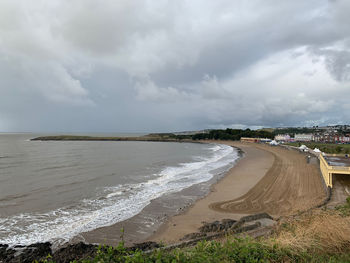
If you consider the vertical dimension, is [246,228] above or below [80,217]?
above

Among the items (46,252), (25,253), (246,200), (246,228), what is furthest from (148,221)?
(246,200)

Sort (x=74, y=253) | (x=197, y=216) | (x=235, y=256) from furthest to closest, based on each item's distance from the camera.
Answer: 1. (x=197, y=216)
2. (x=74, y=253)
3. (x=235, y=256)

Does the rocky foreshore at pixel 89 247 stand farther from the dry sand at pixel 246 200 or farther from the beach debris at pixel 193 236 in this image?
the dry sand at pixel 246 200

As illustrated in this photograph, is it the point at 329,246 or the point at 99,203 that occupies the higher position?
the point at 329,246

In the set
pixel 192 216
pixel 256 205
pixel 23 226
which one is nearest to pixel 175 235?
pixel 192 216

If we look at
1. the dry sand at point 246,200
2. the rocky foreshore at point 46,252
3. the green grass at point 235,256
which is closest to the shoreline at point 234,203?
the dry sand at point 246,200

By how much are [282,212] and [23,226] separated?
45.8 ft

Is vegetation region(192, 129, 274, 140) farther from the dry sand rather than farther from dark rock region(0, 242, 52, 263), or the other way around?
dark rock region(0, 242, 52, 263)

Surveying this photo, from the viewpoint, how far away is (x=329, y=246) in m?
5.39

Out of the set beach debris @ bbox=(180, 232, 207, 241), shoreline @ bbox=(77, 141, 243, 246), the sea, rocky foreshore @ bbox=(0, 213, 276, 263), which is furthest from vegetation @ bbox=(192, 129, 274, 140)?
beach debris @ bbox=(180, 232, 207, 241)

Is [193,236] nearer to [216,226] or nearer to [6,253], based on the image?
[216,226]

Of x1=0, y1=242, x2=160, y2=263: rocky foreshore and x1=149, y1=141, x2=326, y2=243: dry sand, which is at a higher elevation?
x1=0, y1=242, x2=160, y2=263: rocky foreshore

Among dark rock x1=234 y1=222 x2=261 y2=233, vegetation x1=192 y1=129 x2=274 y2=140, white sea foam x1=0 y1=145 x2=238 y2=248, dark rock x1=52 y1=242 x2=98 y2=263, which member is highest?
vegetation x1=192 y1=129 x2=274 y2=140

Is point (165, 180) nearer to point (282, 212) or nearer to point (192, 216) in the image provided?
point (192, 216)
